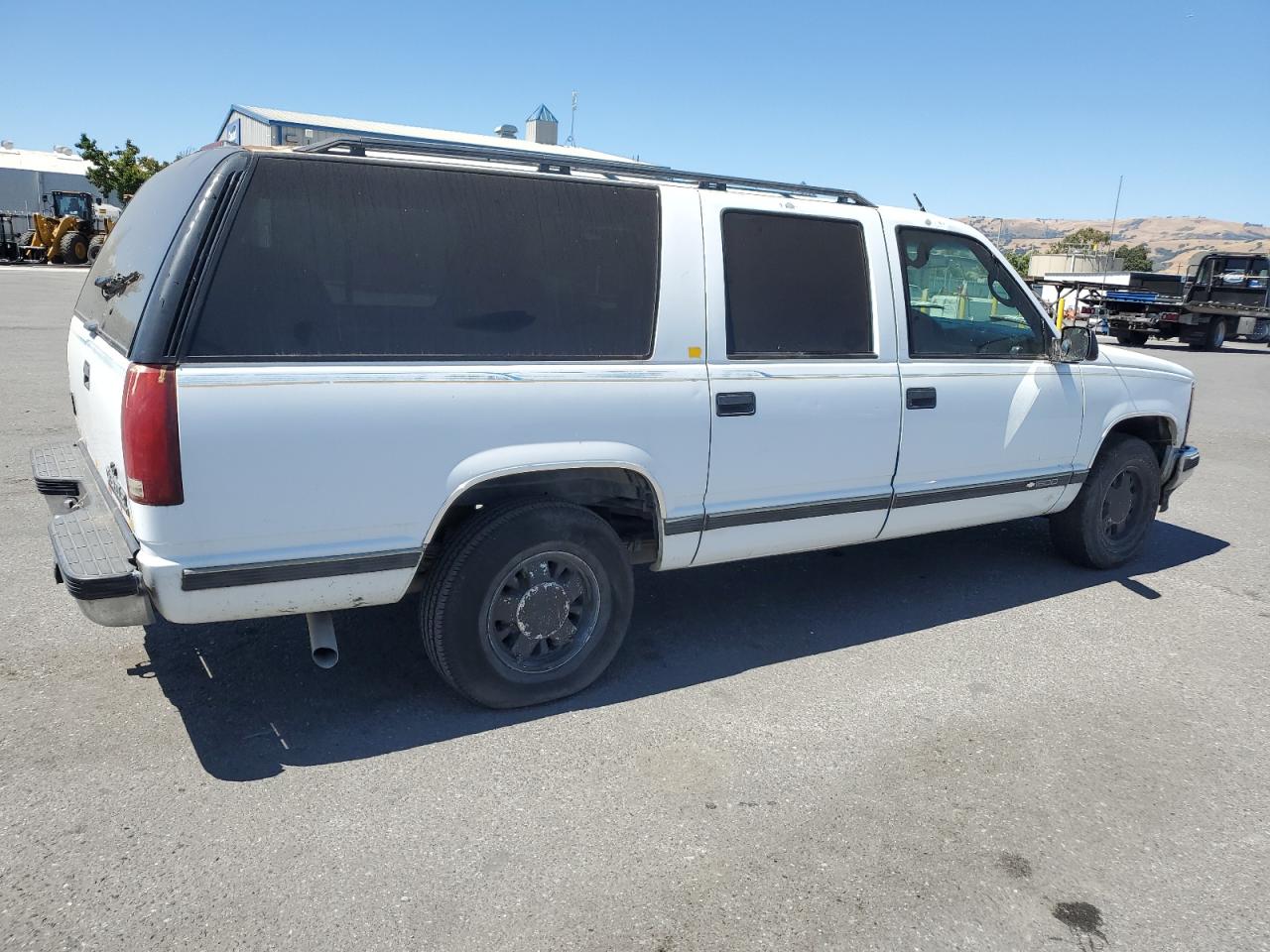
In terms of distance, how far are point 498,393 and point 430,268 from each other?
499mm

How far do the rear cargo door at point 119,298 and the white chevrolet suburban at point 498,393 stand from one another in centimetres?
2

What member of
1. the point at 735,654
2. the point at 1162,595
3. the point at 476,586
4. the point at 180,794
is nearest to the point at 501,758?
the point at 476,586

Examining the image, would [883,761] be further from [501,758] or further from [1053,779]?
[501,758]

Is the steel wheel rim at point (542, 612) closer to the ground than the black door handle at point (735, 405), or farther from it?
closer to the ground

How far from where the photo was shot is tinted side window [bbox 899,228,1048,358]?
4.63m

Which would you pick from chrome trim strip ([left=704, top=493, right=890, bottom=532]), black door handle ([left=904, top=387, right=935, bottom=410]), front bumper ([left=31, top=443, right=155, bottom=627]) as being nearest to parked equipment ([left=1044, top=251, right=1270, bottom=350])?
black door handle ([left=904, top=387, right=935, bottom=410])

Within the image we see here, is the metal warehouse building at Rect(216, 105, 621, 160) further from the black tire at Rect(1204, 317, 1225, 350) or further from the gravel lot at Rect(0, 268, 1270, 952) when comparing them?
the black tire at Rect(1204, 317, 1225, 350)

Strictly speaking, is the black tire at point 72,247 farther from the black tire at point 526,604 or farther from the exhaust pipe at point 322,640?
the black tire at point 526,604

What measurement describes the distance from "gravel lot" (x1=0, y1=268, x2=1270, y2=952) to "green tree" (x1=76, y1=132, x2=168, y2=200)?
53.5 m

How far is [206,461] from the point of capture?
2916 millimetres

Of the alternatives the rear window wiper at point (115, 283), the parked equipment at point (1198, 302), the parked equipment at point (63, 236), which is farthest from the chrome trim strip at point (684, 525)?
the parked equipment at point (63, 236)

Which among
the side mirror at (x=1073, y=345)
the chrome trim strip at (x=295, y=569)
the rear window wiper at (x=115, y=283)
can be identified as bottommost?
the chrome trim strip at (x=295, y=569)

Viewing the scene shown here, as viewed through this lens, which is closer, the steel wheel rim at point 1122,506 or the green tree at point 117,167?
the steel wheel rim at point 1122,506

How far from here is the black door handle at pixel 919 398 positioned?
4461 mm
